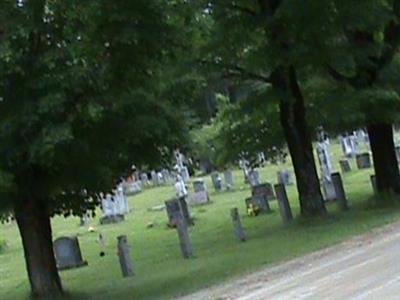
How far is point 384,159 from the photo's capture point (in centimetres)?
3005

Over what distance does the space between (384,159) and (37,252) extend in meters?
13.9

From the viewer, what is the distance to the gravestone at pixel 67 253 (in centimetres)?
2611

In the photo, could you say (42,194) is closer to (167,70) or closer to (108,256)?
(167,70)

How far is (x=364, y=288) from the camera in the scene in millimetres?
12945

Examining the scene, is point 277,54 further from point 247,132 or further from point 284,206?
point 284,206

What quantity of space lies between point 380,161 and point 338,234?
8.42m

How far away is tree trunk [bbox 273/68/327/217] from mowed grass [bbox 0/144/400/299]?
74 cm

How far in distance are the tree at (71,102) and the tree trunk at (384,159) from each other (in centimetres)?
1209

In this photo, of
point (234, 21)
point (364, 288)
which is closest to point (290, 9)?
point (234, 21)

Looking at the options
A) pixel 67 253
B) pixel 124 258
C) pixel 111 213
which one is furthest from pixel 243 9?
pixel 111 213

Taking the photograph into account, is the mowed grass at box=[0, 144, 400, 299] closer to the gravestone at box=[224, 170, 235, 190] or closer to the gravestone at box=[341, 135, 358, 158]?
the gravestone at box=[224, 170, 235, 190]

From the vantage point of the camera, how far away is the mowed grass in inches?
753

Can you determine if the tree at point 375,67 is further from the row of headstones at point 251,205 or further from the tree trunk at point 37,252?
the tree trunk at point 37,252

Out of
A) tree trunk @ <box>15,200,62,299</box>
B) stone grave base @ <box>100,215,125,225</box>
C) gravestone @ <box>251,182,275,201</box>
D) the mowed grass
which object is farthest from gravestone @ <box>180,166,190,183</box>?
tree trunk @ <box>15,200,62,299</box>
